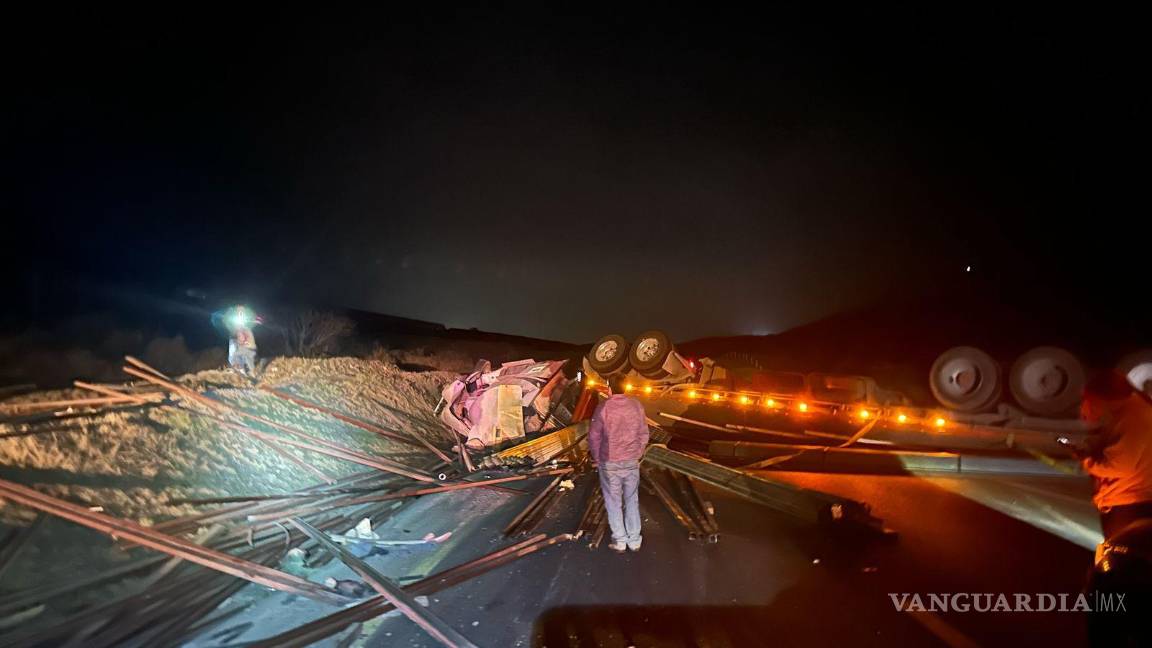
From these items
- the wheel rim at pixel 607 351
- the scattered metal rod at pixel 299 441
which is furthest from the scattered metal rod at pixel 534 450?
the wheel rim at pixel 607 351

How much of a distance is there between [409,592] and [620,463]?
228 cm

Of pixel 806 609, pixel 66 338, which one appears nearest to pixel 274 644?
pixel 806 609

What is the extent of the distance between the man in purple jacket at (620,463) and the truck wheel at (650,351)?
641cm

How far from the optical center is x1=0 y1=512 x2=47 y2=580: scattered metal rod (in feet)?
15.2

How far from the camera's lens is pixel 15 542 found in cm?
489

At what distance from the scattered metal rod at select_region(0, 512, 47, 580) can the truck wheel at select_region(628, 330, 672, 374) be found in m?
9.57

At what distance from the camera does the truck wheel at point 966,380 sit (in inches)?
432

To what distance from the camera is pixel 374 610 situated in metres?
4.48

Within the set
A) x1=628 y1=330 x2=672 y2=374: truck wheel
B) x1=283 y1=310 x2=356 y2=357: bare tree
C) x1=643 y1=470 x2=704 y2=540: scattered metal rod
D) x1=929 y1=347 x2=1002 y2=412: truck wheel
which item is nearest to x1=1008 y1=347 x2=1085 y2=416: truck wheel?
x1=929 y1=347 x2=1002 y2=412: truck wheel

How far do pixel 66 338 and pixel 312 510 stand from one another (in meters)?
16.8

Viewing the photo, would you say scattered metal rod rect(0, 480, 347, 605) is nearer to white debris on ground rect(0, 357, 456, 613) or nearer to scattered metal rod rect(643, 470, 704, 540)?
white debris on ground rect(0, 357, 456, 613)

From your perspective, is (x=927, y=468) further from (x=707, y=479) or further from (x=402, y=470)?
(x=402, y=470)

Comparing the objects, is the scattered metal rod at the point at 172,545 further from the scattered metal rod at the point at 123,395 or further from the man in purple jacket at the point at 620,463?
the scattered metal rod at the point at 123,395

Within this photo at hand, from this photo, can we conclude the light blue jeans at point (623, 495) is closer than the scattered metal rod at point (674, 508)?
Yes
